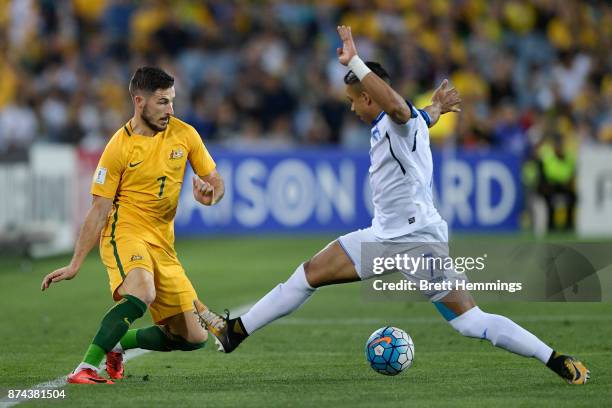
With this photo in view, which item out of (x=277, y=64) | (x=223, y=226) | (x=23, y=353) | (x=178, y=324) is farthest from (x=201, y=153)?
(x=277, y=64)

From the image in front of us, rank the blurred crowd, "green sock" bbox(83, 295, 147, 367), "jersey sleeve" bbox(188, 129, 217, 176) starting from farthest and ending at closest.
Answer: the blurred crowd
"jersey sleeve" bbox(188, 129, 217, 176)
"green sock" bbox(83, 295, 147, 367)

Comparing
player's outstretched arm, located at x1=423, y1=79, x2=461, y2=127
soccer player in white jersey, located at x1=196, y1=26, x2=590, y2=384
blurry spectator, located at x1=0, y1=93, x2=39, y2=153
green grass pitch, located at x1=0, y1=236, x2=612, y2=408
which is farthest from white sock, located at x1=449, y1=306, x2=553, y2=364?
blurry spectator, located at x1=0, y1=93, x2=39, y2=153

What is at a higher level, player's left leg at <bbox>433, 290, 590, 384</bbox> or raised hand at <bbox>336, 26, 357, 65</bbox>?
raised hand at <bbox>336, 26, 357, 65</bbox>

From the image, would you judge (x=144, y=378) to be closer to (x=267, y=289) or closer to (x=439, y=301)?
(x=439, y=301)

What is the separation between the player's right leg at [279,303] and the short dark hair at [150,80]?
139 cm

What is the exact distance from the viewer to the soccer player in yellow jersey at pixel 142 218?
7840mm

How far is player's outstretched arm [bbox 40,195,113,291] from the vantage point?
25.5 ft

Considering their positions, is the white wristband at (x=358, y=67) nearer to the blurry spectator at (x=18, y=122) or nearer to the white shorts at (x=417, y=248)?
the white shorts at (x=417, y=248)

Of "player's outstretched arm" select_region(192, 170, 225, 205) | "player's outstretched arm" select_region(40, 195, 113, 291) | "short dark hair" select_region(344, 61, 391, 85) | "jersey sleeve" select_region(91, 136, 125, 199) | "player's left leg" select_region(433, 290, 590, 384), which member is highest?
"short dark hair" select_region(344, 61, 391, 85)

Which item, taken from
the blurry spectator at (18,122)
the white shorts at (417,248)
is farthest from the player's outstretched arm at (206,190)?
the blurry spectator at (18,122)

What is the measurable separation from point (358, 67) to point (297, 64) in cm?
1675

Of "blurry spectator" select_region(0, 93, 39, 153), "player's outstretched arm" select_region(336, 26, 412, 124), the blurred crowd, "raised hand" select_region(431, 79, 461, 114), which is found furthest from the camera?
"blurry spectator" select_region(0, 93, 39, 153)

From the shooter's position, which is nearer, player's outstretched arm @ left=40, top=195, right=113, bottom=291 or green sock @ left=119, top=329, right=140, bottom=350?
player's outstretched arm @ left=40, top=195, right=113, bottom=291

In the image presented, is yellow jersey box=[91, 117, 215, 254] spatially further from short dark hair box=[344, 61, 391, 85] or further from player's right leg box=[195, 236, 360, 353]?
short dark hair box=[344, 61, 391, 85]
